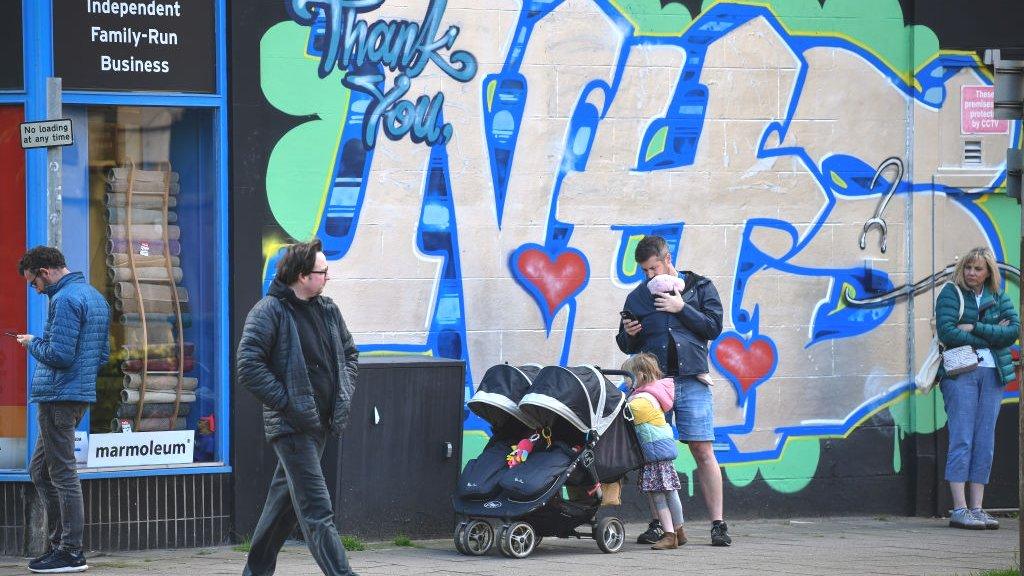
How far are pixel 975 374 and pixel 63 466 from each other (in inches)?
254

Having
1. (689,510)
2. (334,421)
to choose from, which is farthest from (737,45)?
(334,421)

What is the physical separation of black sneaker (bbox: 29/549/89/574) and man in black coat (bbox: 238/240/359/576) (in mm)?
1781

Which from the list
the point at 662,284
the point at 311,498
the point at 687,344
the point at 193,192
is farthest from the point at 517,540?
the point at 193,192

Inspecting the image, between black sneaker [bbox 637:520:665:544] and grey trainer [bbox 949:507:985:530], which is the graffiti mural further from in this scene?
black sneaker [bbox 637:520:665:544]

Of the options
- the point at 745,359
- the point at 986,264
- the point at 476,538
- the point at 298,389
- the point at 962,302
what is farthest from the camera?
the point at 745,359

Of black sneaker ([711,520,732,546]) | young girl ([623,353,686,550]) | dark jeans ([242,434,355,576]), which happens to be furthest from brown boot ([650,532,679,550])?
dark jeans ([242,434,355,576])

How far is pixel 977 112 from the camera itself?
11.5 meters

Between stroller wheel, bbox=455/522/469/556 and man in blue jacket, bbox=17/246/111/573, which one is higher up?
man in blue jacket, bbox=17/246/111/573

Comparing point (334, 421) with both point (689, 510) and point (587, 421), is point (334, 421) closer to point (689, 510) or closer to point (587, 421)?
point (587, 421)

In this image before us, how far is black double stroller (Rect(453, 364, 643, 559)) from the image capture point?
899 centimetres

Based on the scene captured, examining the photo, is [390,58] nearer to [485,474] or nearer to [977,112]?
[485,474]

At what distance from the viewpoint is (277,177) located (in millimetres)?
10117

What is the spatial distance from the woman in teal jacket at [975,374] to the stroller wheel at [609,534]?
2.93 m

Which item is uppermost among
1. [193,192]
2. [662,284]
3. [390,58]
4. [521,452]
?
[390,58]
